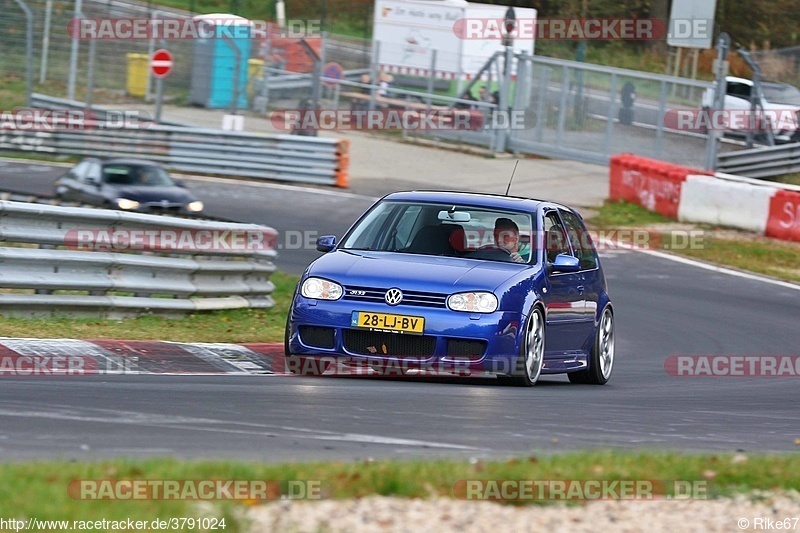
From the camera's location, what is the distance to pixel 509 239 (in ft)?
34.2

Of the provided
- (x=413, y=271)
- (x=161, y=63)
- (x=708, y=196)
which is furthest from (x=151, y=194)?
(x=413, y=271)

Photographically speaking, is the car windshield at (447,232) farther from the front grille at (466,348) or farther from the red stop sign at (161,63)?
the red stop sign at (161,63)

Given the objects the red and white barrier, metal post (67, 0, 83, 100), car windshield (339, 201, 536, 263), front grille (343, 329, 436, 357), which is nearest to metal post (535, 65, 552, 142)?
the red and white barrier

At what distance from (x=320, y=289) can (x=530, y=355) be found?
62.1 inches

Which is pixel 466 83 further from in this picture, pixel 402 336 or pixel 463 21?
pixel 402 336

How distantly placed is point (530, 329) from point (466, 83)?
78.6 ft

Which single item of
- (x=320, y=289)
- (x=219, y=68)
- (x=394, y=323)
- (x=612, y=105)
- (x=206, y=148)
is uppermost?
(x=219, y=68)

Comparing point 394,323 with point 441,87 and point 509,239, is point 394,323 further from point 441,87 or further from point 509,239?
point 441,87

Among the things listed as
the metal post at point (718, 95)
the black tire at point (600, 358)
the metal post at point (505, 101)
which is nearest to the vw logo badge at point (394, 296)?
the black tire at point (600, 358)

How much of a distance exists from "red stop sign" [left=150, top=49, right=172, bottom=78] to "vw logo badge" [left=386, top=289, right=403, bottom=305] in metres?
20.7

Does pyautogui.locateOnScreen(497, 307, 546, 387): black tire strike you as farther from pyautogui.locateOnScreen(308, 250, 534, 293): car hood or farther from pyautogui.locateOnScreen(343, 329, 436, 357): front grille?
pyautogui.locateOnScreen(343, 329, 436, 357): front grille

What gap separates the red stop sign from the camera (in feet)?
95.6

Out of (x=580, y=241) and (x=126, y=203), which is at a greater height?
(x=580, y=241)

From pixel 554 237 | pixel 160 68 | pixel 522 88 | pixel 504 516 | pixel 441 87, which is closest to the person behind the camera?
pixel 504 516
